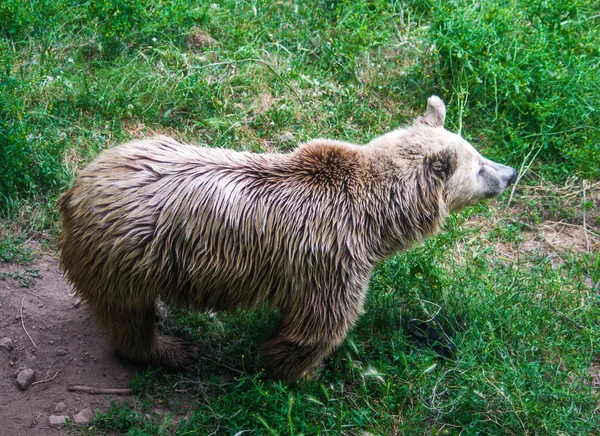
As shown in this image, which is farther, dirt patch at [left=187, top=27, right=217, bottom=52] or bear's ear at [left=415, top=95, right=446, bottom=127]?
dirt patch at [left=187, top=27, right=217, bottom=52]

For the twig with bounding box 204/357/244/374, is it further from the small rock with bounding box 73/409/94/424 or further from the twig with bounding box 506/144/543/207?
the twig with bounding box 506/144/543/207

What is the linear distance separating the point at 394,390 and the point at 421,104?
3.71 m

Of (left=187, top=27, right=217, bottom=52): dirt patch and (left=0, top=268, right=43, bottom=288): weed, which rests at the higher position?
(left=187, top=27, right=217, bottom=52): dirt patch

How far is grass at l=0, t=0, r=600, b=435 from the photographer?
15.9 feet

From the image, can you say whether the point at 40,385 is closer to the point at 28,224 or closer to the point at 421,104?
the point at 28,224

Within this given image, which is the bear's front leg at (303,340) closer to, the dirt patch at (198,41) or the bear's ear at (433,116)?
the bear's ear at (433,116)

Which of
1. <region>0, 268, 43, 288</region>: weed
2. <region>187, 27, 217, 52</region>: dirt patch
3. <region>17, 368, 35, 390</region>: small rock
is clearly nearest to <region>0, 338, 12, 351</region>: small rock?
<region>17, 368, 35, 390</region>: small rock

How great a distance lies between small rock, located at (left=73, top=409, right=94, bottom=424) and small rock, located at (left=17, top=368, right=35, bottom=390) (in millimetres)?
490

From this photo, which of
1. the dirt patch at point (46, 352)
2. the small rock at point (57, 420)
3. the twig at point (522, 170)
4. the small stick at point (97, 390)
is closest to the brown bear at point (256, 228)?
the small stick at point (97, 390)

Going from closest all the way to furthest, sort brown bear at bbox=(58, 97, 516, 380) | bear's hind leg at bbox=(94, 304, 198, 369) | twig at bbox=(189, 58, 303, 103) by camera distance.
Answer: brown bear at bbox=(58, 97, 516, 380)
bear's hind leg at bbox=(94, 304, 198, 369)
twig at bbox=(189, 58, 303, 103)

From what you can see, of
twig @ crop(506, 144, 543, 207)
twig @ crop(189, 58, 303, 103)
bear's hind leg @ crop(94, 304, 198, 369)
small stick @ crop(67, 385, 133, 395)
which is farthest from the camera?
twig @ crop(189, 58, 303, 103)

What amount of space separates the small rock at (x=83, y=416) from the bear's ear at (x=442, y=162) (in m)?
2.91

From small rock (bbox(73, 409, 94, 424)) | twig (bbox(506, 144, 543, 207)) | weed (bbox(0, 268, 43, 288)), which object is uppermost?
twig (bbox(506, 144, 543, 207))

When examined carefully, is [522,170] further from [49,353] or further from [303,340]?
[49,353]
